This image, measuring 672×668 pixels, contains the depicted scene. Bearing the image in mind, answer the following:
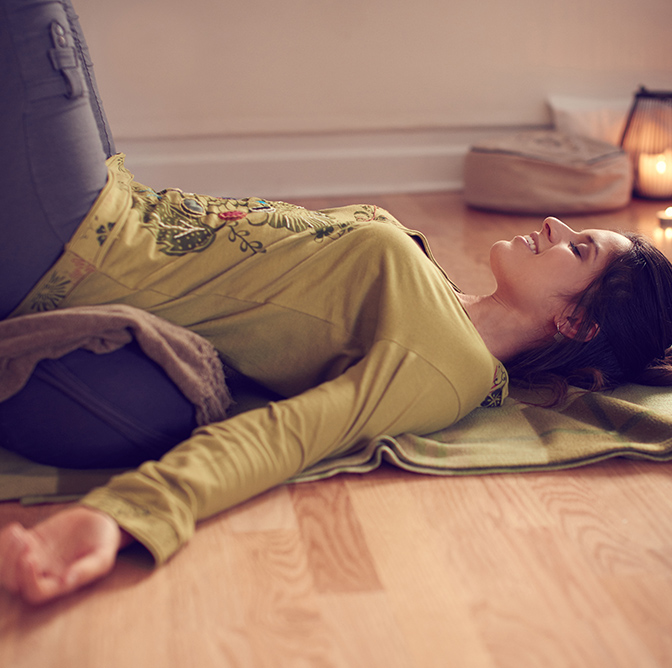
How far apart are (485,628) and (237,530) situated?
1.23 feet

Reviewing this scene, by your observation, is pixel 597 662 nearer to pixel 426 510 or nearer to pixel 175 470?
pixel 426 510

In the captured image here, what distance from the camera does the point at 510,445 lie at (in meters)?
1.33

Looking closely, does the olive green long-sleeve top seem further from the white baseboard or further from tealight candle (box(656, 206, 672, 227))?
the white baseboard

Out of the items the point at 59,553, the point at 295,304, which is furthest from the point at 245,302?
the point at 59,553

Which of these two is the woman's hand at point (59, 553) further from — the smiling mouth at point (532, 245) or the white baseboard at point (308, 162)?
the white baseboard at point (308, 162)

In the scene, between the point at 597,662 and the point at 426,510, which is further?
the point at 426,510

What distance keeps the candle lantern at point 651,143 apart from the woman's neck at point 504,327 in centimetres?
216

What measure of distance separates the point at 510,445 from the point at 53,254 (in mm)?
847

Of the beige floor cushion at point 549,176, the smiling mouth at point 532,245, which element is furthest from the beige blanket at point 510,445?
the beige floor cushion at point 549,176

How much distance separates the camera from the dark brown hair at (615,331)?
139 cm

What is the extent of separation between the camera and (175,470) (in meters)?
1.02

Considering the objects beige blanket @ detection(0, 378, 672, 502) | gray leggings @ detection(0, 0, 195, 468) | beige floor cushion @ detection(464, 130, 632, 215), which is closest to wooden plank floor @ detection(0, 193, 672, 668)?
beige blanket @ detection(0, 378, 672, 502)

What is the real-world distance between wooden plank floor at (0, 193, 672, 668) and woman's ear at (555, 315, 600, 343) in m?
0.28

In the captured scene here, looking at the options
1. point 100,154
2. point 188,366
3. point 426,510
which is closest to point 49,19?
point 100,154
